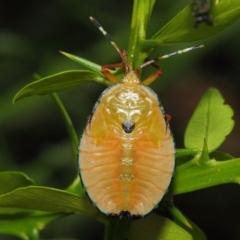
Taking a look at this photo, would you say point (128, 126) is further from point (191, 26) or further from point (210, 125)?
point (191, 26)

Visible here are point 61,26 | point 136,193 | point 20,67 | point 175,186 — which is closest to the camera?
point 175,186

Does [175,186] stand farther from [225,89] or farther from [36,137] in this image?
[225,89]

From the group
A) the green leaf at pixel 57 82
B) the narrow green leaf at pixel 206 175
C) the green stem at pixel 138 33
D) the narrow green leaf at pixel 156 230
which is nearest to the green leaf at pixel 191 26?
the green stem at pixel 138 33

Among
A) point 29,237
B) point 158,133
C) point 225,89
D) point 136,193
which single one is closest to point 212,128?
point 158,133

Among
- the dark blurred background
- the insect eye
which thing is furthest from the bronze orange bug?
the dark blurred background

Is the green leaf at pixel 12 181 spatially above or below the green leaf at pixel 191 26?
below

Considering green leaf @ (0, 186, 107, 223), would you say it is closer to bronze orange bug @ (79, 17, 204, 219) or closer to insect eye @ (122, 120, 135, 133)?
bronze orange bug @ (79, 17, 204, 219)

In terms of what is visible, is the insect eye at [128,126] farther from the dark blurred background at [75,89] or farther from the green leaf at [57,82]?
the dark blurred background at [75,89]
